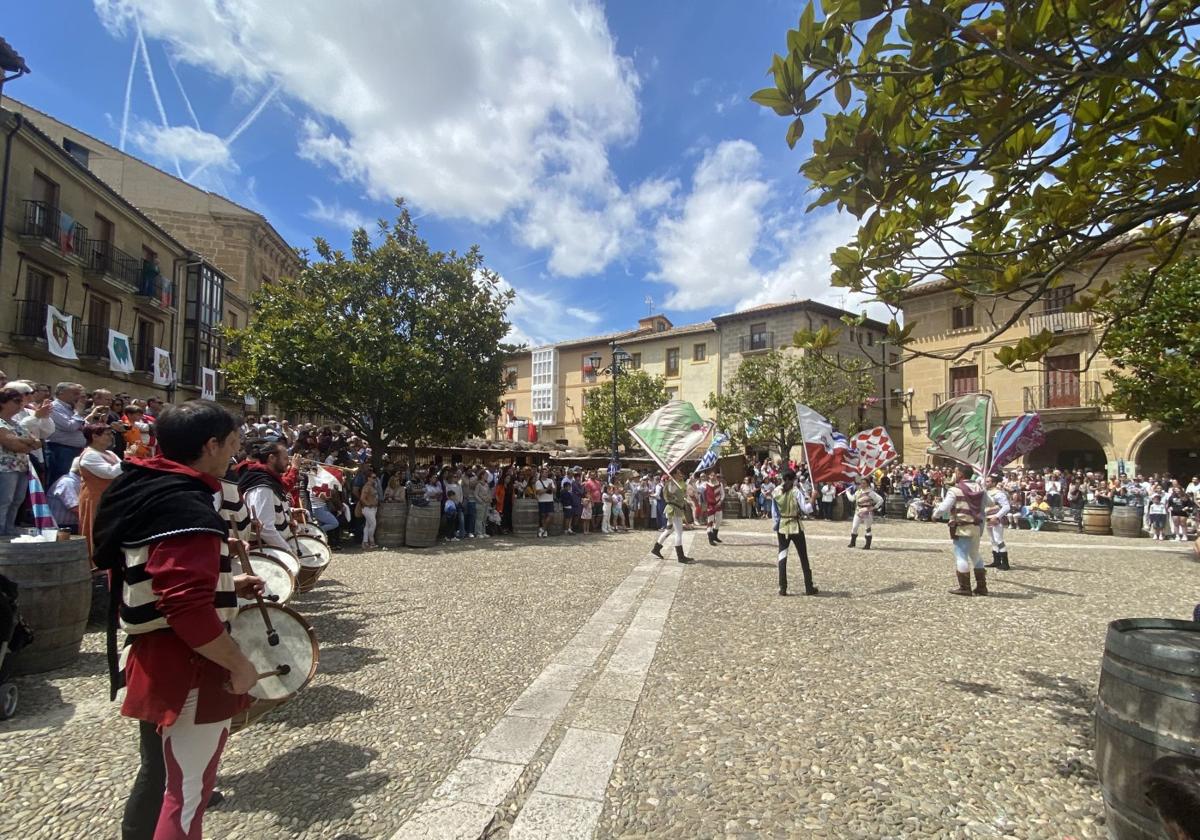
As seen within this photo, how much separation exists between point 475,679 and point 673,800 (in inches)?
85.9

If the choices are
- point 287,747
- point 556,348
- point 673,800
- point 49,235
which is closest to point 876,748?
point 673,800

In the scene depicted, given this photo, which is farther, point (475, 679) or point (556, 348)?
point (556, 348)

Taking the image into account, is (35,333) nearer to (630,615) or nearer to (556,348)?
(630,615)

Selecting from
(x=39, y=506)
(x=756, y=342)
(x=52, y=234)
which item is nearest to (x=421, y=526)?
(x=39, y=506)

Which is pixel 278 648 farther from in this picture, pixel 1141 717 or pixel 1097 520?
pixel 1097 520

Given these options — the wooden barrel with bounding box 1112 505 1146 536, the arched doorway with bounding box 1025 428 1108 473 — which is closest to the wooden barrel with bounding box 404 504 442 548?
the wooden barrel with bounding box 1112 505 1146 536

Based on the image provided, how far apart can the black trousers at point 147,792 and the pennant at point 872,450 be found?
17135 millimetres

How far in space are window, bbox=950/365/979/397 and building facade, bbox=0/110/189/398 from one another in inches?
1413

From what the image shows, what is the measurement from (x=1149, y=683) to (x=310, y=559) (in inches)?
226

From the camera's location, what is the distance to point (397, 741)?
379 centimetres

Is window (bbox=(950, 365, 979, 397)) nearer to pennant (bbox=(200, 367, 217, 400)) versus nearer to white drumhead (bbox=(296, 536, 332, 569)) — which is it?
white drumhead (bbox=(296, 536, 332, 569))

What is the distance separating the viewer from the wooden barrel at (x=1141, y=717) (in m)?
2.49

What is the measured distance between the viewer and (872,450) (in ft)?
58.6

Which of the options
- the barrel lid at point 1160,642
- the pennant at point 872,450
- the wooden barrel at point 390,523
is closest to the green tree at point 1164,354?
the pennant at point 872,450
